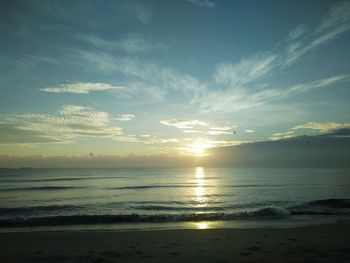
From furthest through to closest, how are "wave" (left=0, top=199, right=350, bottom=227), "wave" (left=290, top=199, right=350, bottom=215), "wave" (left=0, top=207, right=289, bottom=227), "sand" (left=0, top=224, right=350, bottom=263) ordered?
"wave" (left=290, top=199, right=350, bottom=215), "wave" (left=0, top=199, right=350, bottom=227), "wave" (left=0, top=207, right=289, bottom=227), "sand" (left=0, top=224, right=350, bottom=263)

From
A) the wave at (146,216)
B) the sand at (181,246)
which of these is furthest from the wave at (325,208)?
the sand at (181,246)

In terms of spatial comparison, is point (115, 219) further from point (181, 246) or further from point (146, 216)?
point (181, 246)

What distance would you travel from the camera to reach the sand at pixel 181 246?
33.0 ft

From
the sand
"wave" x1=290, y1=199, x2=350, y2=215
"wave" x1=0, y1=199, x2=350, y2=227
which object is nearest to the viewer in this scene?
the sand

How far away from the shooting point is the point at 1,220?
2141 cm

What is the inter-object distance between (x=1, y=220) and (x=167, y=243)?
588 inches

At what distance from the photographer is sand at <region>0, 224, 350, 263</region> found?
1006cm

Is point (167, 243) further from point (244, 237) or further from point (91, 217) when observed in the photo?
point (91, 217)

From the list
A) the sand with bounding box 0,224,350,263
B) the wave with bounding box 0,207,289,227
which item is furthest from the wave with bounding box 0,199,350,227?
the sand with bounding box 0,224,350,263

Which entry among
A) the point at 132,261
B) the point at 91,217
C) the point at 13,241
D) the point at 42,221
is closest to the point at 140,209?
the point at 91,217

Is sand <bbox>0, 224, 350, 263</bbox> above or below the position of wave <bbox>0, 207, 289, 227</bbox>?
above

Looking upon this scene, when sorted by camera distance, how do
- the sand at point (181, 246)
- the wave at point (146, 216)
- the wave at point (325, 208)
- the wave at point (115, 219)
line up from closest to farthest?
1. the sand at point (181, 246)
2. the wave at point (115, 219)
3. the wave at point (146, 216)
4. the wave at point (325, 208)

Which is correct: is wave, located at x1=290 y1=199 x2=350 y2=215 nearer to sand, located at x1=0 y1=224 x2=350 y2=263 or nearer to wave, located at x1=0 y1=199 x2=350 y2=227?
wave, located at x1=0 y1=199 x2=350 y2=227

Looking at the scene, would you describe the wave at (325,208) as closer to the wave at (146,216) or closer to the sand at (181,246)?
the wave at (146,216)
